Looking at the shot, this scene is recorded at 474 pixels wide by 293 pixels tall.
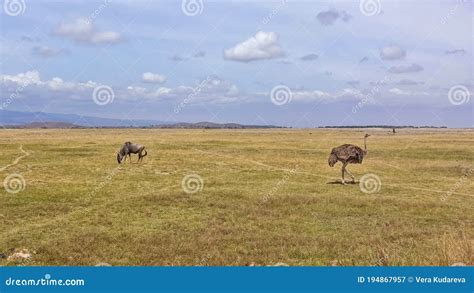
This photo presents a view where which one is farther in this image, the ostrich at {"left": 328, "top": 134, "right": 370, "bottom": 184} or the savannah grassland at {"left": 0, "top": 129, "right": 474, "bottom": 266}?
the ostrich at {"left": 328, "top": 134, "right": 370, "bottom": 184}

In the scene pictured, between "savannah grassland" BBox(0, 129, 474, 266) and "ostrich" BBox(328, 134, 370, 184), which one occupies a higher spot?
"ostrich" BBox(328, 134, 370, 184)

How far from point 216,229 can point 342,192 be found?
11794 mm

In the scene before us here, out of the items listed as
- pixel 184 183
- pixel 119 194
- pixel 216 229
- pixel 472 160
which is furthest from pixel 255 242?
pixel 472 160

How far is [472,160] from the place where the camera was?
48.2 meters

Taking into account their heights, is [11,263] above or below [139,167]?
below

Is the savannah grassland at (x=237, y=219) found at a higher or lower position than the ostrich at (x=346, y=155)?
lower

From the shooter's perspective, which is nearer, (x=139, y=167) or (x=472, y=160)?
(x=139, y=167)

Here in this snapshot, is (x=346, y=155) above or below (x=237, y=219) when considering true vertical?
above

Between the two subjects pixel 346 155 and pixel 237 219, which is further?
pixel 346 155

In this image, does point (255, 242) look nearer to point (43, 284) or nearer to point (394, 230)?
point (394, 230)

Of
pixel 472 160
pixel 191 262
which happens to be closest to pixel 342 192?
pixel 191 262

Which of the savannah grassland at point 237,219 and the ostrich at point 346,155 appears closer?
the savannah grassland at point 237,219

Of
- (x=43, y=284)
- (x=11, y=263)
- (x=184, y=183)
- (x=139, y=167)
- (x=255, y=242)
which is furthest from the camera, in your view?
(x=139, y=167)

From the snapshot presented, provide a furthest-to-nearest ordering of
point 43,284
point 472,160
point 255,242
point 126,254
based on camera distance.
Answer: point 472,160 → point 255,242 → point 126,254 → point 43,284
